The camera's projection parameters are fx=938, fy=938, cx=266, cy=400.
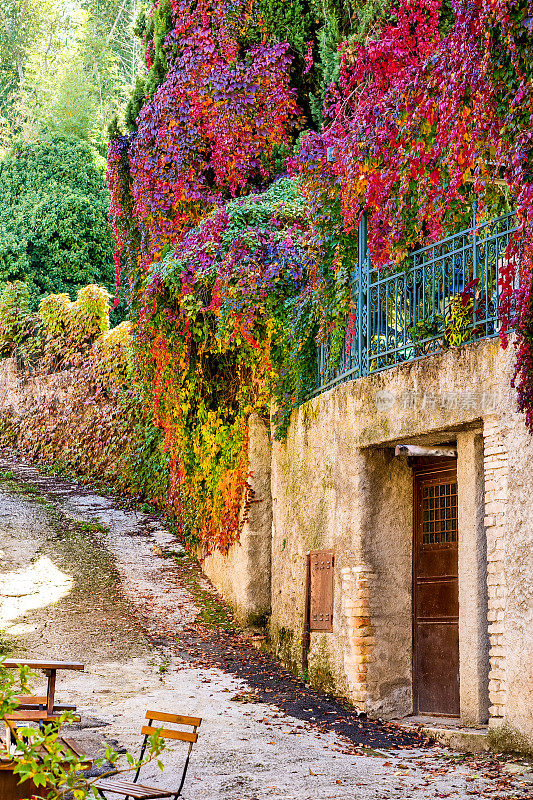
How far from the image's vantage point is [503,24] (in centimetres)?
593

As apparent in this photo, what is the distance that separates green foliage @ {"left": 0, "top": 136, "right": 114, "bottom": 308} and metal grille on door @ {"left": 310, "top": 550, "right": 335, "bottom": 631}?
19.1 metres

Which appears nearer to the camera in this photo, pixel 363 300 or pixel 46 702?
pixel 46 702

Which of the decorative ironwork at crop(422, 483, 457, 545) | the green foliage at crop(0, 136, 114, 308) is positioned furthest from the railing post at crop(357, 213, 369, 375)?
the green foliage at crop(0, 136, 114, 308)

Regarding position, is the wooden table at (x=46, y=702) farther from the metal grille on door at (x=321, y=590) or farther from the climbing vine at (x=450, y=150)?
the climbing vine at (x=450, y=150)

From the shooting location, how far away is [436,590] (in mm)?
8875

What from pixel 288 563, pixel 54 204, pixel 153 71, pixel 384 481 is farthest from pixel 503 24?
pixel 54 204

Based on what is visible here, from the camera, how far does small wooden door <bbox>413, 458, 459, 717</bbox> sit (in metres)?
8.66

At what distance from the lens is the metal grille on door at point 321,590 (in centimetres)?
970

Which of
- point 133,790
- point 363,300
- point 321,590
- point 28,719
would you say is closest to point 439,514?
point 321,590

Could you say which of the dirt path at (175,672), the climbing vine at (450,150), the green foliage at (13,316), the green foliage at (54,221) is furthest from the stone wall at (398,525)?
the green foliage at (54,221)

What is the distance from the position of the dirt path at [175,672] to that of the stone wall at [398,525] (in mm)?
492

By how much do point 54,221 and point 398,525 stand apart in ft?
69.5

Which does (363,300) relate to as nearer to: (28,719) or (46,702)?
(46,702)

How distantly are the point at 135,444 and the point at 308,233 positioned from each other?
8471 millimetres
